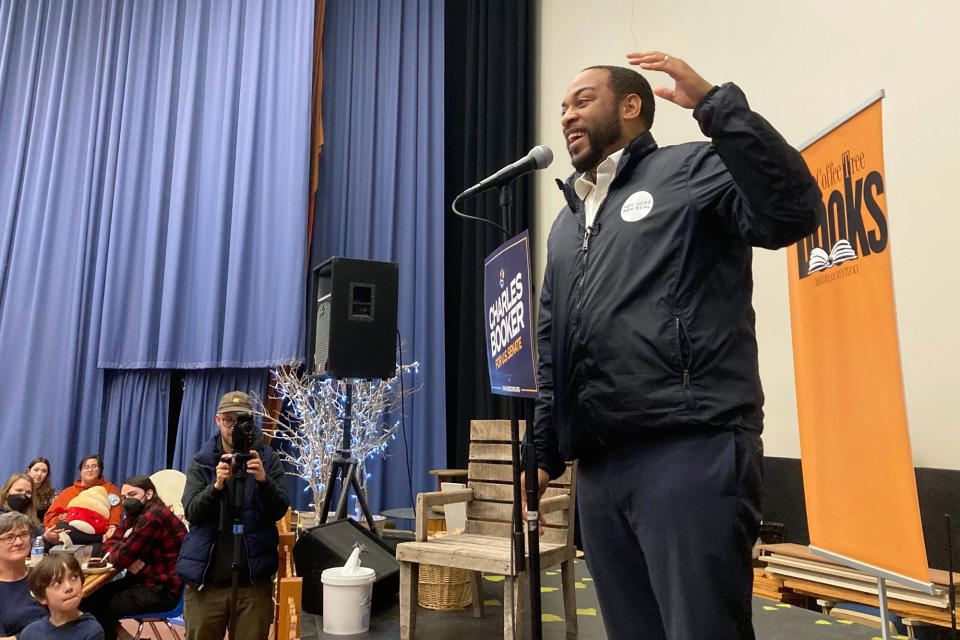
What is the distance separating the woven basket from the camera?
3131 millimetres

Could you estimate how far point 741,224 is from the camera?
117 centimetres

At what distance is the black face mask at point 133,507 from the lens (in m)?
3.23

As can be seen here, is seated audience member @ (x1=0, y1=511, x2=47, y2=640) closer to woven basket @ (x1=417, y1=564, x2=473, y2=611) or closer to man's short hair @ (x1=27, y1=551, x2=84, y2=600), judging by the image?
man's short hair @ (x1=27, y1=551, x2=84, y2=600)

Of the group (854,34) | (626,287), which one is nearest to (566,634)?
(626,287)

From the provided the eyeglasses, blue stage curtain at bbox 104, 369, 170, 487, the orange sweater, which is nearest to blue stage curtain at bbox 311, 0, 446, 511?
blue stage curtain at bbox 104, 369, 170, 487

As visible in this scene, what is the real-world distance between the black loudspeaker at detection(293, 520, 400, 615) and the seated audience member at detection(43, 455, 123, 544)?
125cm

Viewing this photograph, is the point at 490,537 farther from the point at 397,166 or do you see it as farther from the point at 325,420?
the point at 397,166

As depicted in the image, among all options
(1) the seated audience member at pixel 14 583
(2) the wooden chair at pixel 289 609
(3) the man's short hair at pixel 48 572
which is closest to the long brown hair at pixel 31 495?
(1) the seated audience member at pixel 14 583

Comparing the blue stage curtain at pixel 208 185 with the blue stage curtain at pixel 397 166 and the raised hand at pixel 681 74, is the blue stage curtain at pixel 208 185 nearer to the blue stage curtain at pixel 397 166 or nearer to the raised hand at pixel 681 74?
the blue stage curtain at pixel 397 166

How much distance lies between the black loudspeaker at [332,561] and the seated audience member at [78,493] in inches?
49.0

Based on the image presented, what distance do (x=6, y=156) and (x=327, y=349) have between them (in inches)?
162

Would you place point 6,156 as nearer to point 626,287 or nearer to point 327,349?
point 327,349

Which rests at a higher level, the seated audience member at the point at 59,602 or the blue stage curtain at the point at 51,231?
the blue stage curtain at the point at 51,231

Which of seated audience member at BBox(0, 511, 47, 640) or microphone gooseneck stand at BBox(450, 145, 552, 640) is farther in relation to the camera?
seated audience member at BBox(0, 511, 47, 640)
